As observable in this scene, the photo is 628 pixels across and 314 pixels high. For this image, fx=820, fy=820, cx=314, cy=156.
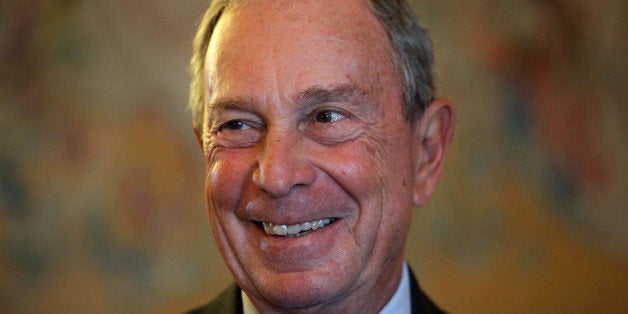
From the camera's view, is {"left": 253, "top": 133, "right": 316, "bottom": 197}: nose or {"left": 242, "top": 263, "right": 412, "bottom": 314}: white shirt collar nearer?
{"left": 253, "top": 133, "right": 316, "bottom": 197}: nose

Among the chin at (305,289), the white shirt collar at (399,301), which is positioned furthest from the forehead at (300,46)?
the white shirt collar at (399,301)

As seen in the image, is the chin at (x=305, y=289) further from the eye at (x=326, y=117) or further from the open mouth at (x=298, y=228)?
the eye at (x=326, y=117)

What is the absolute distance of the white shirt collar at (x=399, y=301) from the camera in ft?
6.57

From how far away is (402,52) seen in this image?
1.93 m

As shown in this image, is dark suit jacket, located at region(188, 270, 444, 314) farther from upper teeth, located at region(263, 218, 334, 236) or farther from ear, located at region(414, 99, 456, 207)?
upper teeth, located at region(263, 218, 334, 236)

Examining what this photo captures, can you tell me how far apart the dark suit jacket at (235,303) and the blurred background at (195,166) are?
1137 mm

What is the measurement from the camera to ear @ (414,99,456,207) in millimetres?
Answer: 2039

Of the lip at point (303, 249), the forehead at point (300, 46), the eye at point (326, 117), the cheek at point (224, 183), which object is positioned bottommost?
the lip at point (303, 249)

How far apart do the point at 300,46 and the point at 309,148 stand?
219mm

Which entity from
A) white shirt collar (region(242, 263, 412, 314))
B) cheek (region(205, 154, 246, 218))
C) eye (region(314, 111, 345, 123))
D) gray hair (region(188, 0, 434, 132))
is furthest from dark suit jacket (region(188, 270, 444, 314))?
eye (region(314, 111, 345, 123))

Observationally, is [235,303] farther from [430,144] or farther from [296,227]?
[430,144]

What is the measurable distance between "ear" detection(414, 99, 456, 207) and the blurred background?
47.8 inches

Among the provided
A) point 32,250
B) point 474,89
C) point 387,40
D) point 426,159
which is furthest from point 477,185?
point 32,250

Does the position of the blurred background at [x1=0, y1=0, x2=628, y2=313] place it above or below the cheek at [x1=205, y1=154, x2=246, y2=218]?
below
